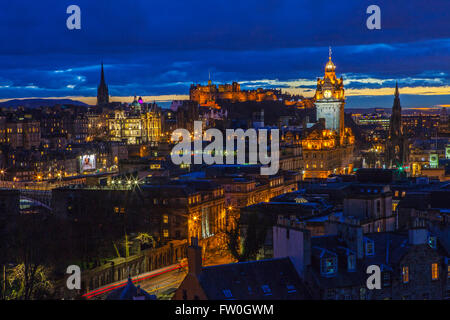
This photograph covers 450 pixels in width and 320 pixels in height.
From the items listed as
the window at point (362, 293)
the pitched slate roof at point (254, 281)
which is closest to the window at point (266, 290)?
the pitched slate roof at point (254, 281)

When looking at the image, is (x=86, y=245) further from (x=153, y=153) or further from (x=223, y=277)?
(x=153, y=153)

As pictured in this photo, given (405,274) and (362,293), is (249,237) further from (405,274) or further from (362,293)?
(362,293)

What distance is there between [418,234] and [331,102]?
13103cm

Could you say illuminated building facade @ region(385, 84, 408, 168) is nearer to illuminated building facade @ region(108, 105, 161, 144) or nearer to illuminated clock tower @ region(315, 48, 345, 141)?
illuminated clock tower @ region(315, 48, 345, 141)

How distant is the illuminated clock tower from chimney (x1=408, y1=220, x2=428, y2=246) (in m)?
128

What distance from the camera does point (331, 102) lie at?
16375cm

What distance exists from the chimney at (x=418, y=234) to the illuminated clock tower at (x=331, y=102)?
420ft

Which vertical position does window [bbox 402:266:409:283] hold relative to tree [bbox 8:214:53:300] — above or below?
above

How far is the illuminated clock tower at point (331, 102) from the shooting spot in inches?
6417

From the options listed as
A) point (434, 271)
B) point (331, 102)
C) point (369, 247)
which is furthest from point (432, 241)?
point (331, 102)

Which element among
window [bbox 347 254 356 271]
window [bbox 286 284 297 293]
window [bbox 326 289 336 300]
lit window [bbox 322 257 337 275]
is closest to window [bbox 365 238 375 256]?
window [bbox 347 254 356 271]

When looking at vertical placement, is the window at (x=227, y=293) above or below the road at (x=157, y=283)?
above

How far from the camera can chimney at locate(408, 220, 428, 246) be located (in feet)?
113

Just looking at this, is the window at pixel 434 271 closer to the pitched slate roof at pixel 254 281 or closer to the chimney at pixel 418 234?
the chimney at pixel 418 234
